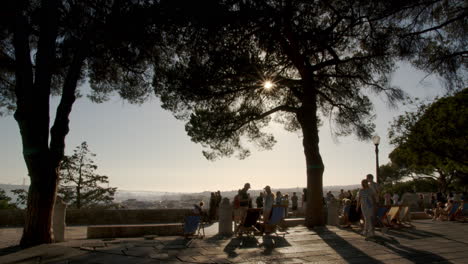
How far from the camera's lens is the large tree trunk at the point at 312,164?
38.4 feet

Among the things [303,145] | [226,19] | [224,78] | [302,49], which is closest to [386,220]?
[303,145]

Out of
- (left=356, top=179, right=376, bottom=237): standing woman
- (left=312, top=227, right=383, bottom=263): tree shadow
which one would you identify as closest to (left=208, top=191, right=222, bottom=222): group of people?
(left=312, top=227, right=383, bottom=263): tree shadow

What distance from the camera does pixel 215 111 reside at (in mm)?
13391

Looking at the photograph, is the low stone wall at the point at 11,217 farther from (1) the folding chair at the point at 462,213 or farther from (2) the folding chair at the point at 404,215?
(1) the folding chair at the point at 462,213

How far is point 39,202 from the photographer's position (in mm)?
8539

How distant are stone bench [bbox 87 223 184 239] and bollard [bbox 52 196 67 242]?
35.9 inches

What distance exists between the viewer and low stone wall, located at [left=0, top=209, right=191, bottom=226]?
14641 mm

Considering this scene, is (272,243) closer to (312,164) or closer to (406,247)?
(406,247)

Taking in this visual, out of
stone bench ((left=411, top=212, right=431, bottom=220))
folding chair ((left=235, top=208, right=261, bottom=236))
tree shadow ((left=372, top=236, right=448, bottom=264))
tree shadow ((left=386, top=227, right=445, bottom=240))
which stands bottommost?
stone bench ((left=411, top=212, right=431, bottom=220))

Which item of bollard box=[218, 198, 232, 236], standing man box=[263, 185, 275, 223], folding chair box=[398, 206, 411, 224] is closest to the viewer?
standing man box=[263, 185, 275, 223]

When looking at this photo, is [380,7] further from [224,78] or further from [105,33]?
[105,33]

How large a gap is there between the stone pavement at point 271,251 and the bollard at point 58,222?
4.25ft

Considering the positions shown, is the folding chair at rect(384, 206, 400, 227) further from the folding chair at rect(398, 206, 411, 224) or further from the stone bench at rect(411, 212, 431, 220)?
the stone bench at rect(411, 212, 431, 220)

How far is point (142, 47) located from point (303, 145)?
608 cm
